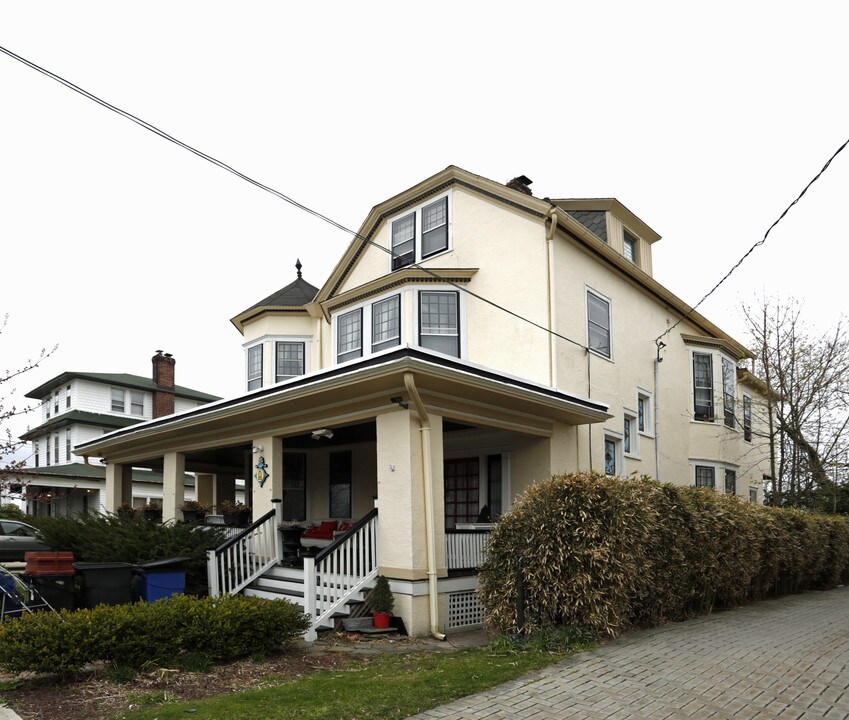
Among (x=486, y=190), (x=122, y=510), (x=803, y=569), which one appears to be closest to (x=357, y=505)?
(x=122, y=510)

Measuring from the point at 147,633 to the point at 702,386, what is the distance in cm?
1663

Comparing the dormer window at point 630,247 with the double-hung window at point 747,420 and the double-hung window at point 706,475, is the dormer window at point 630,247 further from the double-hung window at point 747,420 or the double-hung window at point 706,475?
the double-hung window at point 747,420

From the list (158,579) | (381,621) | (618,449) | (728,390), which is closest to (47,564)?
(158,579)

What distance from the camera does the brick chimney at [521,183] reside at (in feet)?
57.0

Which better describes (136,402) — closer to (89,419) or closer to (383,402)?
(89,419)

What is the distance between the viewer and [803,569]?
15898 mm

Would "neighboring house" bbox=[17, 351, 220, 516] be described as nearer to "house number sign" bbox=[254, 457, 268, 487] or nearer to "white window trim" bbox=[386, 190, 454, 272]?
"white window trim" bbox=[386, 190, 454, 272]

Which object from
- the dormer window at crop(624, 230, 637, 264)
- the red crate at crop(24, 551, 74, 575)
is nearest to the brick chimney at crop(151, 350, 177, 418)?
the dormer window at crop(624, 230, 637, 264)

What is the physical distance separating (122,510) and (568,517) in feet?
41.8

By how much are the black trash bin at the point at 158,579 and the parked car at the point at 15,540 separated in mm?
11332

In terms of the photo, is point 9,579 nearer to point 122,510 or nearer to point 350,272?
point 122,510

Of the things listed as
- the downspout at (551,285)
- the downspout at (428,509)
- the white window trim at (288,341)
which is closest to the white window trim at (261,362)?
the white window trim at (288,341)

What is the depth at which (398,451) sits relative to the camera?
434 inches

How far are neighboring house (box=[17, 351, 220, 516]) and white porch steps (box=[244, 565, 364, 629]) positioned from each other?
22.5m
